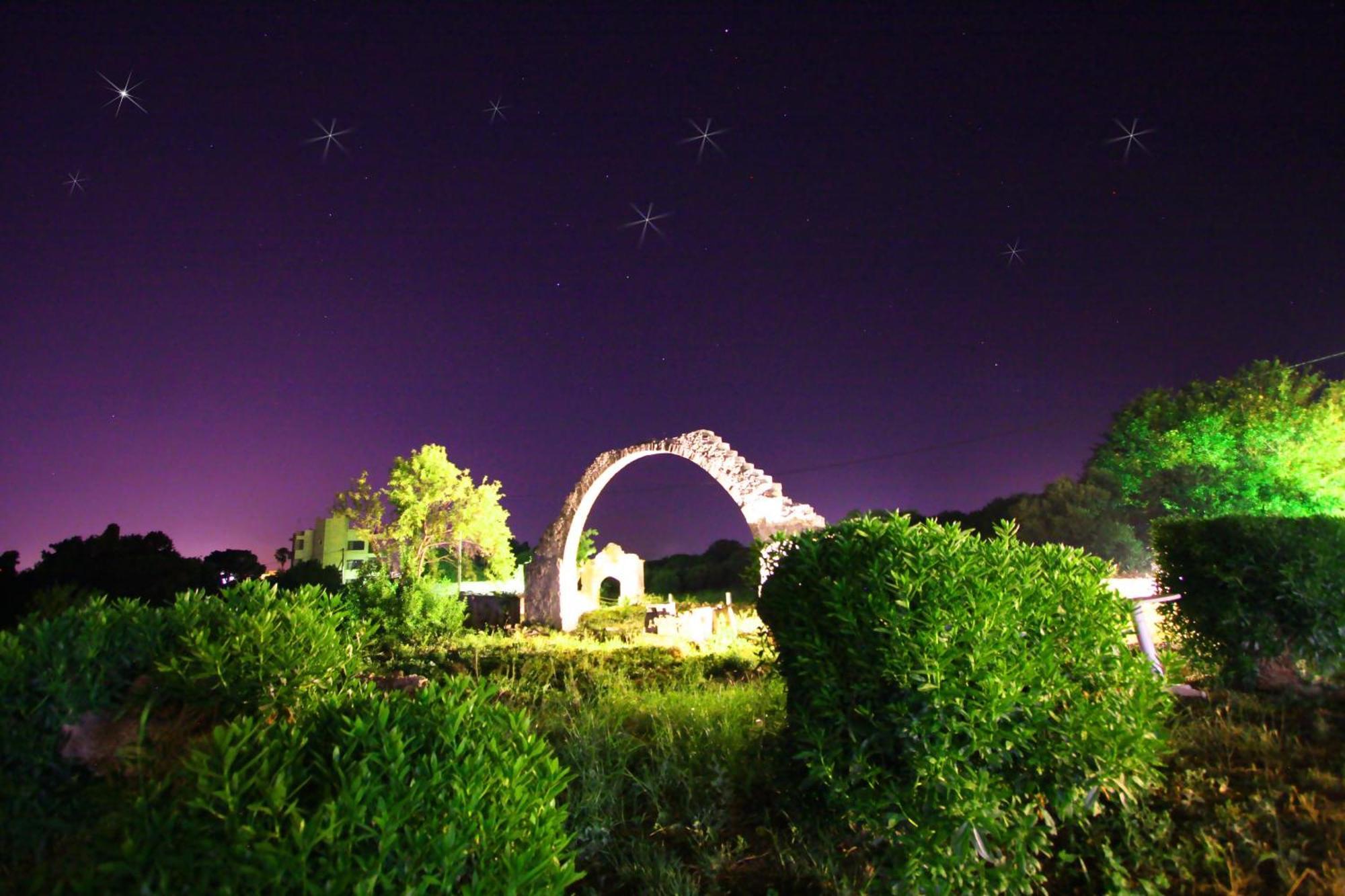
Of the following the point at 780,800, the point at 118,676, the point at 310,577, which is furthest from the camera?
the point at 310,577

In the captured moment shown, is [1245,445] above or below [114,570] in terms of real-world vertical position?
above

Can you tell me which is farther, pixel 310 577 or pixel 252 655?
pixel 310 577

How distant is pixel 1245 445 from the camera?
1416cm

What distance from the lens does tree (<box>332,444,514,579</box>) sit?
827 inches

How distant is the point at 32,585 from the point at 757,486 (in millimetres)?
13264

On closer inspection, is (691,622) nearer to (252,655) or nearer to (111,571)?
(252,655)

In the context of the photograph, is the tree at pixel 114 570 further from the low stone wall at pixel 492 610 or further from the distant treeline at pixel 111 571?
the low stone wall at pixel 492 610

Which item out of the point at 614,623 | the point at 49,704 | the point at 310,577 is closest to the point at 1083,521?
the point at 614,623

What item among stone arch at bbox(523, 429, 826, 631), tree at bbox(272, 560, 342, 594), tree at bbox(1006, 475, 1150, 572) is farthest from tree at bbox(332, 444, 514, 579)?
tree at bbox(1006, 475, 1150, 572)

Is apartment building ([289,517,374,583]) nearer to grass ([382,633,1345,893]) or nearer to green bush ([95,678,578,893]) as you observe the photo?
grass ([382,633,1345,893])

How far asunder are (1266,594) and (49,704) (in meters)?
7.81

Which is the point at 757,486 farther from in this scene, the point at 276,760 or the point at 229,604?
the point at 276,760

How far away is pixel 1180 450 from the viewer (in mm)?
15086

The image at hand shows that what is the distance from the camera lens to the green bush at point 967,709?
3.06m
